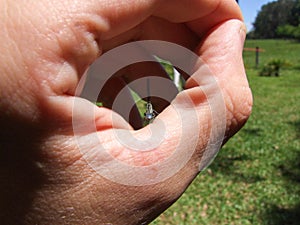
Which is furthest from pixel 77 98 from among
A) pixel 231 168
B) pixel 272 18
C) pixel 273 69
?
pixel 272 18

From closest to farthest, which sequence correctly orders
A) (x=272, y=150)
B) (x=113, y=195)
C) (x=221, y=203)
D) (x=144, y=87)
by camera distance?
(x=113, y=195) < (x=144, y=87) < (x=221, y=203) < (x=272, y=150)

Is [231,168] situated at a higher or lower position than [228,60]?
lower

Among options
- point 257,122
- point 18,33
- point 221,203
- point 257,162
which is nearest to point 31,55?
point 18,33

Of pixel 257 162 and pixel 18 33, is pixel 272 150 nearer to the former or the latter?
pixel 257 162

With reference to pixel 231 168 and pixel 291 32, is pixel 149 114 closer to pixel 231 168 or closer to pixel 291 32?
pixel 231 168

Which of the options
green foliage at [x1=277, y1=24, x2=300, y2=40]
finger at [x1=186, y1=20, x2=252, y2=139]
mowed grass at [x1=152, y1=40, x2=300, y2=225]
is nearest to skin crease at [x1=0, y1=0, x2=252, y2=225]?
finger at [x1=186, y1=20, x2=252, y2=139]

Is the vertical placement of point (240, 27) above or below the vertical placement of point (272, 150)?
above
